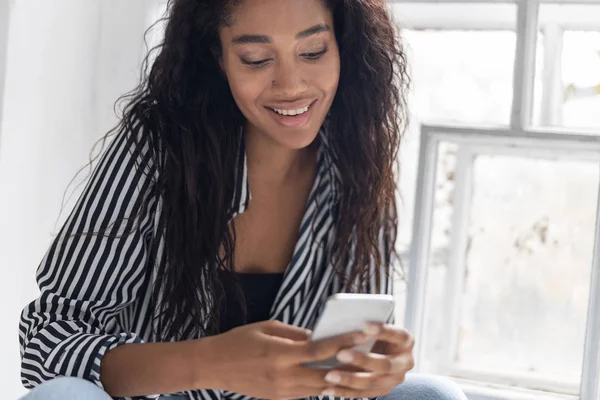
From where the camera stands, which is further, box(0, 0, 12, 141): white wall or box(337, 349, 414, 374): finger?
box(0, 0, 12, 141): white wall

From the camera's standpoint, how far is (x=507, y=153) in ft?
6.84

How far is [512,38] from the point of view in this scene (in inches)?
82.4

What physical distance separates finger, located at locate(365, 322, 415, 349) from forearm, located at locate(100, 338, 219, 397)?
22cm

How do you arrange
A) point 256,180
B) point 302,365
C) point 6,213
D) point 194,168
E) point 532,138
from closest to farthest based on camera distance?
point 302,365 → point 194,168 → point 256,180 → point 6,213 → point 532,138

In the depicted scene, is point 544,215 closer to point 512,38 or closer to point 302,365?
point 512,38

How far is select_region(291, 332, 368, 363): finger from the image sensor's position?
107 cm

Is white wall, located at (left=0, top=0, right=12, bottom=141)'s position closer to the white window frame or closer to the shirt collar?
the shirt collar

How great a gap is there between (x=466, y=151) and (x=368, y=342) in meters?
1.08

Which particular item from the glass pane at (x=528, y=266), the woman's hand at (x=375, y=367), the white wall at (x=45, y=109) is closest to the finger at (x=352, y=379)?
the woman's hand at (x=375, y=367)

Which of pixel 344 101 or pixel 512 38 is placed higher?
pixel 512 38

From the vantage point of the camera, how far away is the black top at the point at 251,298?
4.55ft

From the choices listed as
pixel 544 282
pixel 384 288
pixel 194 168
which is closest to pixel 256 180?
pixel 194 168

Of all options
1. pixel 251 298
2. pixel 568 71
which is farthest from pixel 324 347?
pixel 568 71

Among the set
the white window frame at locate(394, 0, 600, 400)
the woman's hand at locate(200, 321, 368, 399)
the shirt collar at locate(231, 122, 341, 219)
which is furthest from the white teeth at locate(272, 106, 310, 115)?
the white window frame at locate(394, 0, 600, 400)
